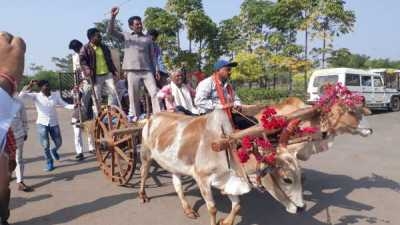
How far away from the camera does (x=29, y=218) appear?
5.96 meters

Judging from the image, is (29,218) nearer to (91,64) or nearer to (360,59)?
(91,64)

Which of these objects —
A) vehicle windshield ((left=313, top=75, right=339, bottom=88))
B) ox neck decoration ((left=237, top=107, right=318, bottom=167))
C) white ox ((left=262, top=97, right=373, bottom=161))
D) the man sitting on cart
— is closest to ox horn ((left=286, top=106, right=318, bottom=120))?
white ox ((left=262, top=97, right=373, bottom=161))

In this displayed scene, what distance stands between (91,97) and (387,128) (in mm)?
11382

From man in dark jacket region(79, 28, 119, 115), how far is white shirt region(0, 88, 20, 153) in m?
6.47

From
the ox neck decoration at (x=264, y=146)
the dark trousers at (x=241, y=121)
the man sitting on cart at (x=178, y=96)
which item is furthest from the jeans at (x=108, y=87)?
the ox neck decoration at (x=264, y=146)

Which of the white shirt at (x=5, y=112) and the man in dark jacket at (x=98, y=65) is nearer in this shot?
the white shirt at (x=5, y=112)

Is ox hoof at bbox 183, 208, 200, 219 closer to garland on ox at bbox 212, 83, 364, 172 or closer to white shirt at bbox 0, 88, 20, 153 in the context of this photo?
garland on ox at bbox 212, 83, 364, 172

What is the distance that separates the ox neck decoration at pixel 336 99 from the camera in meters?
5.97

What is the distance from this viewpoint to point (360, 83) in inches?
828

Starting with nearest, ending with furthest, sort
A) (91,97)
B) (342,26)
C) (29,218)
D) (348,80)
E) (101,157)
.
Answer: (29,218) < (101,157) < (91,97) < (348,80) < (342,26)

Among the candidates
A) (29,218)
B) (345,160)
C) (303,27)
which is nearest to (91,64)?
(29,218)

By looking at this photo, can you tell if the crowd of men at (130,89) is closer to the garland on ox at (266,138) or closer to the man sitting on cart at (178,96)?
the man sitting on cart at (178,96)

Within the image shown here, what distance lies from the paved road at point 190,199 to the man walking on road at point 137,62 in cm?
146

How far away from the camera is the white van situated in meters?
20.5
